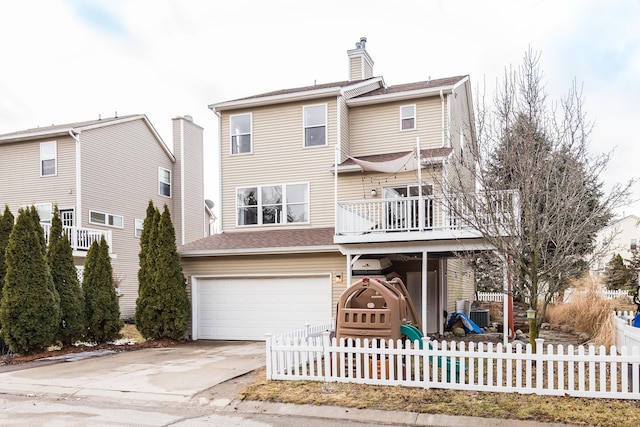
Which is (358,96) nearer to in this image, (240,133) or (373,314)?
(240,133)

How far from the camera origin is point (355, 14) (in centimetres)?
1366

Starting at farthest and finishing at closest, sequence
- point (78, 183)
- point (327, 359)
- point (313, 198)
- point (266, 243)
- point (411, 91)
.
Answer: point (78, 183) < point (411, 91) < point (313, 198) < point (266, 243) < point (327, 359)

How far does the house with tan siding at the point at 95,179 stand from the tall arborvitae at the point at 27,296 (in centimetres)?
594

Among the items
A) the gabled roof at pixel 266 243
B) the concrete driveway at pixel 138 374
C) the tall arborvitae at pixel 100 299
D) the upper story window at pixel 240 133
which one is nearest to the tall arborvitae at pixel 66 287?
the tall arborvitae at pixel 100 299

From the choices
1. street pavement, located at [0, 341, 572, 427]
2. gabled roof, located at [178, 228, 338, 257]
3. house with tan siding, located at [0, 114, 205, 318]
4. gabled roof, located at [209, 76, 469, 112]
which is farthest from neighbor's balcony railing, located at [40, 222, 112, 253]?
street pavement, located at [0, 341, 572, 427]

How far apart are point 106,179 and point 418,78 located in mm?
13163

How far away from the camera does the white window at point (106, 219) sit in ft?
67.7

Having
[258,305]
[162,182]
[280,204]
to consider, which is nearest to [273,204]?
[280,204]

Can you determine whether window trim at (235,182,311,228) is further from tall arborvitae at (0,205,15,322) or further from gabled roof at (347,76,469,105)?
tall arborvitae at (0,205,15,322)

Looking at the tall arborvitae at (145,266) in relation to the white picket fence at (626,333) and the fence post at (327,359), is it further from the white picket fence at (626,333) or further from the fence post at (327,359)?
the white picket fence at (626,333)

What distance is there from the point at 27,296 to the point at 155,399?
5987 mm

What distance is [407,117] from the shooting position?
17109 mm

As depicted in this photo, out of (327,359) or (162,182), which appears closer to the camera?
(327,359)

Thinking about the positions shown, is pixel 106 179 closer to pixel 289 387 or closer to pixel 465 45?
pixel 465 45
